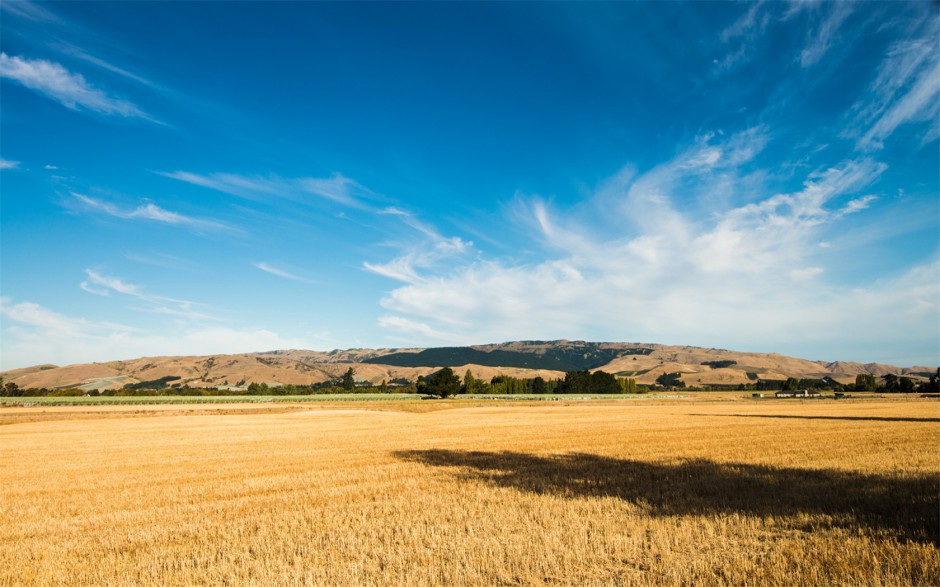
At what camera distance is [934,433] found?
2861cm

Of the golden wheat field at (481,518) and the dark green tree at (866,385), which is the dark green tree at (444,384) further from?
the dark green tree at (866,385)

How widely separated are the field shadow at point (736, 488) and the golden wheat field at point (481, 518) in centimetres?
8

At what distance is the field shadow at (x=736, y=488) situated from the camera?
34.7 feet

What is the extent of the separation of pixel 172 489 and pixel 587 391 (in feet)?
514

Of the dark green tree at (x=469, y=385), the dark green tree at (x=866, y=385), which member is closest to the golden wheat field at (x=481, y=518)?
the dark green tree at (x=469, y=385)

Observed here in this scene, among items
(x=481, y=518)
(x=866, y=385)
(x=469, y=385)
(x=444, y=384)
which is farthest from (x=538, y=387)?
(x=481, y=518)

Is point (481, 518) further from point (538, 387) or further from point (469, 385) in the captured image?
point (538, 387)

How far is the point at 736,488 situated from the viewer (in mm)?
13578

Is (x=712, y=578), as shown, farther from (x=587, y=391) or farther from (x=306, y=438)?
(x=587, y=391)

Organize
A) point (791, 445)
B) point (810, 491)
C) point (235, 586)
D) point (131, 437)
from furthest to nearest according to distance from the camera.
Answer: point (131, 437) < point (791, 445) < point (810, 491) < point (235, 586)

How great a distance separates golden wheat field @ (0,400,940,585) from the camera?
25.6 feet

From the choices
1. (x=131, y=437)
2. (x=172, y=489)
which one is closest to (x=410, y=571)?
(x=172, y=489)

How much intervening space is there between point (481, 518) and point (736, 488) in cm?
766

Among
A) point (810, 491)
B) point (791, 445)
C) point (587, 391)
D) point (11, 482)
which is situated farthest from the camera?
point (587, 391)
